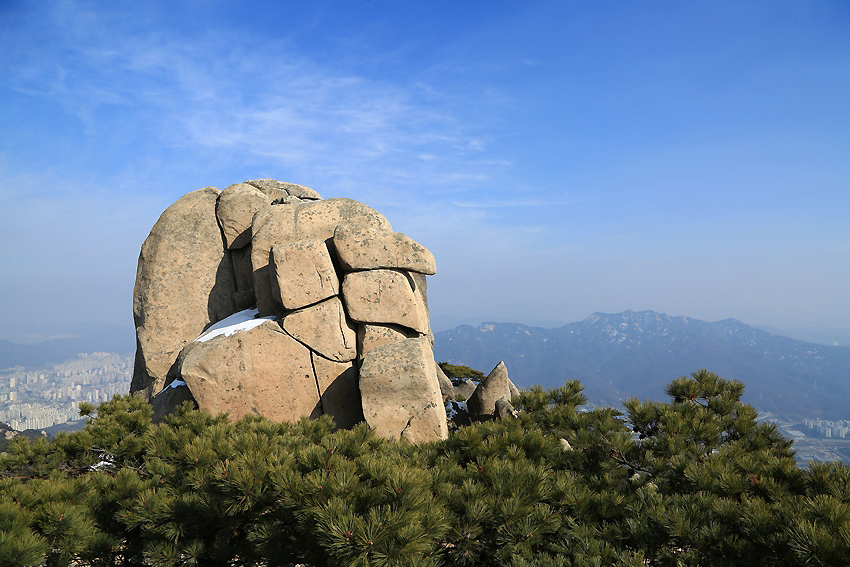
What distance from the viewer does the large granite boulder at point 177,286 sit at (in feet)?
48.1

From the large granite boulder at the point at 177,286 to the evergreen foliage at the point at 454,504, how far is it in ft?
25.8

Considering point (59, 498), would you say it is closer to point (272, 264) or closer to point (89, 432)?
point (89, 432)

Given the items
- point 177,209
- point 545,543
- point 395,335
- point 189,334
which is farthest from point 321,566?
point 177,209

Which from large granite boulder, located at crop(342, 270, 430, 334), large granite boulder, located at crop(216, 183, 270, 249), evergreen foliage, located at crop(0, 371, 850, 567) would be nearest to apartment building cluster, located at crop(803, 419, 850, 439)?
large granite boulder, located at crop(342, 270, 430, 334)

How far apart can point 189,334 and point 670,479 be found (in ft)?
41.4

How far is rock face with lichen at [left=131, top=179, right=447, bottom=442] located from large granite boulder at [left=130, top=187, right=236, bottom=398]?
0.03 metres

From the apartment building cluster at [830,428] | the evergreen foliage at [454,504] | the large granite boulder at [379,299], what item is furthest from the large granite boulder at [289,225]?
the apartment building cluster at [830,428]

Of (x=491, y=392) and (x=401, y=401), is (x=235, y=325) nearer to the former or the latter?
(x=401, y=401)

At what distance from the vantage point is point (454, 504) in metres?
5.42

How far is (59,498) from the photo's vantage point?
19.2 feet

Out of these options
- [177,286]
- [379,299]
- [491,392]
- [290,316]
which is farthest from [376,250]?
[177,286]

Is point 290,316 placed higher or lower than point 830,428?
higher

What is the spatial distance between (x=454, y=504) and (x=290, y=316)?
799 centimetres

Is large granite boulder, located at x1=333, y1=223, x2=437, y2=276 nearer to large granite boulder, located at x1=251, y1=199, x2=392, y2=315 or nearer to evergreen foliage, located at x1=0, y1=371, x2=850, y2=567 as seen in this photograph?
large granite boulder, located at x1=251, y1=199, x2=392, y2=315
